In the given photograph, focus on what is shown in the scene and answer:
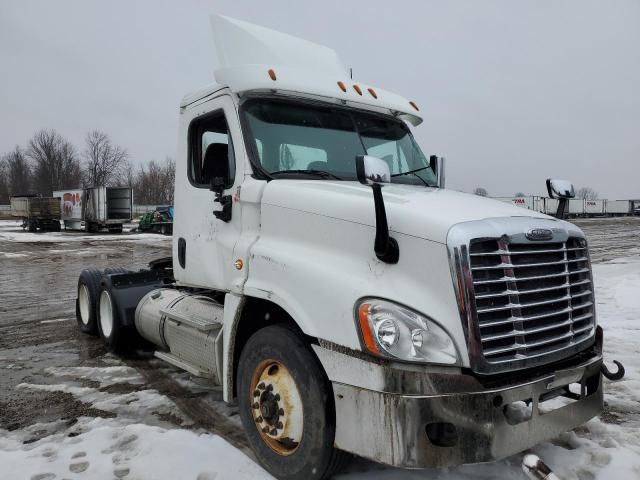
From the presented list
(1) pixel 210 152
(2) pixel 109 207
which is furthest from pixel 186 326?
(2) pixel 109 207

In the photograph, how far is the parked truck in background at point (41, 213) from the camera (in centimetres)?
4119

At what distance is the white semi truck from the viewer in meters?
2.63

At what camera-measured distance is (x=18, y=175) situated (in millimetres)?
101312

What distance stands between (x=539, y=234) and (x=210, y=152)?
280 cm

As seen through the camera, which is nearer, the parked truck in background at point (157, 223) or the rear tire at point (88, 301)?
the rear tire at point (88, 301)

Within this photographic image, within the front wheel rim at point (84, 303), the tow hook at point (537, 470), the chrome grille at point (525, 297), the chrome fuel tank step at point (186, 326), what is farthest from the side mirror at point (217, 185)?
the front wheel rim at point (84, 303)

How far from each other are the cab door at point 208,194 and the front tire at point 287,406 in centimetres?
68

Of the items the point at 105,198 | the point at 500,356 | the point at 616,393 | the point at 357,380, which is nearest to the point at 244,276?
the point at 357,380

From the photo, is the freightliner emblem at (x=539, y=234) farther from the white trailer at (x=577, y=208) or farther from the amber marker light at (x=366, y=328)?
the white trailer at (x=577, y=208)

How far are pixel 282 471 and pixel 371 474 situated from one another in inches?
22.6

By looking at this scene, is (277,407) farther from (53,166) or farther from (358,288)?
(53,166)

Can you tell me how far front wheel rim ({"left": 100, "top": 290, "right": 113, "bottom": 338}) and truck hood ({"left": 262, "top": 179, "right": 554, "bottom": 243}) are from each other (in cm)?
379

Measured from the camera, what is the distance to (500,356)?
271 centimetres

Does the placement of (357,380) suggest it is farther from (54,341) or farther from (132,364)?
(54,341)
